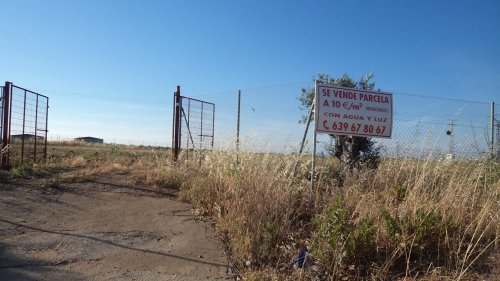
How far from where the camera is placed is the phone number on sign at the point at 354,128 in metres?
7.13

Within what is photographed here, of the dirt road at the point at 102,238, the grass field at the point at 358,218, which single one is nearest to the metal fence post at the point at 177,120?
the dirt road at the point at 102,238

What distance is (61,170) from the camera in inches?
440

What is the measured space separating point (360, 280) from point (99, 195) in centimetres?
524

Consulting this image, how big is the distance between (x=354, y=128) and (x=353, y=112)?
276 mm

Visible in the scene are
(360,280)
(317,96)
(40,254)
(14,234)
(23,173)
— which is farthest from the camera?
(23,173)

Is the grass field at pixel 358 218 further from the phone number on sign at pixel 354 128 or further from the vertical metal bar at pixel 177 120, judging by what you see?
the vertical metal bar at pixel 177 120

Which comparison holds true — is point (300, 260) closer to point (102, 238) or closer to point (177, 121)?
point (102, 238)

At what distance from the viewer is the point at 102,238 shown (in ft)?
18.4

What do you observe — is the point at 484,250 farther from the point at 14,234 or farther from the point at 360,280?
the point at 14,234

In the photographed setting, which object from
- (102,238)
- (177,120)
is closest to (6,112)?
(177,120)

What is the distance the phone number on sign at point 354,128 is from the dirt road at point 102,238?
2.64m

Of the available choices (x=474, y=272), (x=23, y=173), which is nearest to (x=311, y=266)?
(x=474, y=272)

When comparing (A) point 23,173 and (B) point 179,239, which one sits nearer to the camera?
(B) point 179,239

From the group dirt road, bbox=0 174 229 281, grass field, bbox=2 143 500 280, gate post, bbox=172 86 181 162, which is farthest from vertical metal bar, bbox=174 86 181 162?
grass field, bbox=2 143 500 280
